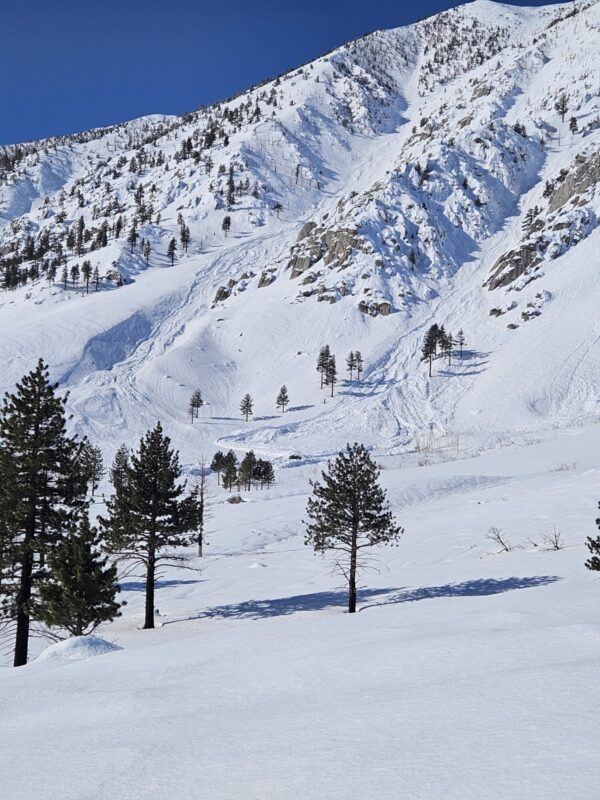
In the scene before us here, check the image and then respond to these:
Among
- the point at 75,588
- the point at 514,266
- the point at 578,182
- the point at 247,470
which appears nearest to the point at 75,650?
the point at 75,588

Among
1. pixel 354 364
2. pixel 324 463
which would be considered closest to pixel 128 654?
pixel 324 463

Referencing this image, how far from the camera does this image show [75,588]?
18.6 metres

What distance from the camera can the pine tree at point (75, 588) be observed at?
59.3 feet

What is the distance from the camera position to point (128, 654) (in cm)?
955

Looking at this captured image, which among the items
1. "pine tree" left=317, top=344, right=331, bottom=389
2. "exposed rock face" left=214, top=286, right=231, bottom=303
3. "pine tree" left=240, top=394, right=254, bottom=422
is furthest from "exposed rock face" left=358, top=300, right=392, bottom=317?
"pine tree" left=240, top=394, right=254, bottom=422

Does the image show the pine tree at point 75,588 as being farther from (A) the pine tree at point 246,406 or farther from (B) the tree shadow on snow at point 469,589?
(A) the pine tree at point 246,406

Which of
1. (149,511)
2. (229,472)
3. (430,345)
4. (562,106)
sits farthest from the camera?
(562,106)

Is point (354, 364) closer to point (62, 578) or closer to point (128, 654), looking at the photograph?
point (62, 578)

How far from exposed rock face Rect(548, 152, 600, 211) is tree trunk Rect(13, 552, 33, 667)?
442 feet

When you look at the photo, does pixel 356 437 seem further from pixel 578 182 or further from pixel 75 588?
pixel 578 182

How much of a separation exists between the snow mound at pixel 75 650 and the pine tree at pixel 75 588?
720 cm

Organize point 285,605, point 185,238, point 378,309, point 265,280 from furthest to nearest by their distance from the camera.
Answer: point 185,238, point 265,280, point 378,309, point 285,605

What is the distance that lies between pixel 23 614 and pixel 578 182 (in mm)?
141117

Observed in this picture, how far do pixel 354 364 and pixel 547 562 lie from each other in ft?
230
